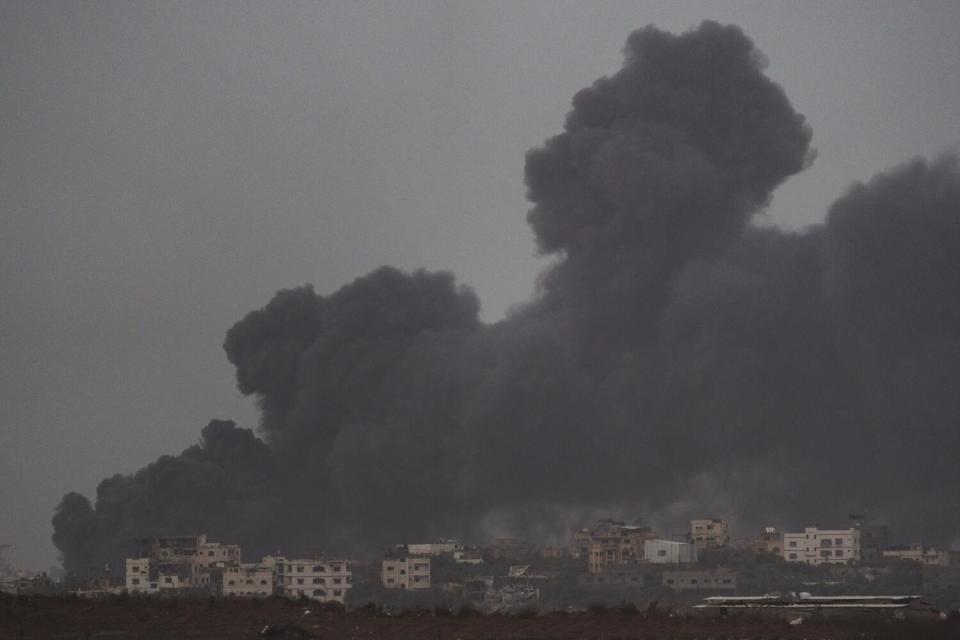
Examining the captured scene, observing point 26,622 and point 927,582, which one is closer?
point 26,622

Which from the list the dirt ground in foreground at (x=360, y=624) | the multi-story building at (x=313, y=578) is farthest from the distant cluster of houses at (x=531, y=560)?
the dirt ground in foreground at (x=360, y=624)

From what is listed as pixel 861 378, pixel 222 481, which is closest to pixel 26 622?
pixel 222 481

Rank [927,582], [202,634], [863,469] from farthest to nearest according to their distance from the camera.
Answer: [863,469] < [927,582] < [202,634]

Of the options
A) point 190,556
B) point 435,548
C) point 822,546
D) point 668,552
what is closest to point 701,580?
point 668,552

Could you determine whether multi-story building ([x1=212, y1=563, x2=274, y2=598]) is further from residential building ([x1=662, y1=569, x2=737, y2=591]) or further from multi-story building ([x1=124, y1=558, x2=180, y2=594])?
residential building ([x1=662, y1=569, x2=737, y2=591])

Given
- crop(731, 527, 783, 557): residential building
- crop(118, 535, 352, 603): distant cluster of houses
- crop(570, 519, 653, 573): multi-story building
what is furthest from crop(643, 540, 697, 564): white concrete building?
crop(118, 535, 352, 603): distant cluster of houses

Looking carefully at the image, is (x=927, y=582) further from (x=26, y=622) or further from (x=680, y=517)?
(x=26, y=622)

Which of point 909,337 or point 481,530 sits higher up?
point 909,337
